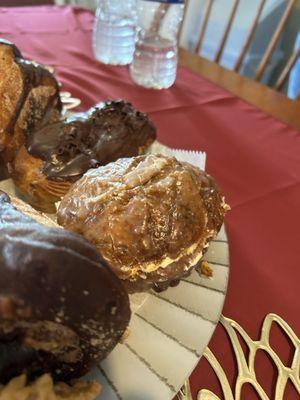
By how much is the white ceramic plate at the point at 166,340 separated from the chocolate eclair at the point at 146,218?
0.04 metres

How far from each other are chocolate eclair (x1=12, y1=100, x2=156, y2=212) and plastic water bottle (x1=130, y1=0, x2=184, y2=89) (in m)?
0.65

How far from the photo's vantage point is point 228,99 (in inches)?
63.2

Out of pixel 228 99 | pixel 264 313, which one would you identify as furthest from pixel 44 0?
pixel 264 313

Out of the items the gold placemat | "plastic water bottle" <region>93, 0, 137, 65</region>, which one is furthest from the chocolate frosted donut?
"plastic water bottle" <region>93, 0, 137, 65</region>

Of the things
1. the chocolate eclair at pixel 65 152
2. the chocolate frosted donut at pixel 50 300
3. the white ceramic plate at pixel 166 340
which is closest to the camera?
the chocolate frosted donut at pixel 50 300

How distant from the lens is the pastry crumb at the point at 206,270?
2.70 feet

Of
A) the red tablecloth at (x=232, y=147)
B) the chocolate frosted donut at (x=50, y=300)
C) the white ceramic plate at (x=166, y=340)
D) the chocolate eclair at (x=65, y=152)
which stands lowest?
the red tablecloth at (x=232, y=147)

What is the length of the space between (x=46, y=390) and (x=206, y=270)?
0.41 metres

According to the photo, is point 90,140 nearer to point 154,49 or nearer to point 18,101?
point 18,101

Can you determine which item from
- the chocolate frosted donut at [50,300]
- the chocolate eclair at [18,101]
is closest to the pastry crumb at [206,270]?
the chocolate frosted donut at [50,300]

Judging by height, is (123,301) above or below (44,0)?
above

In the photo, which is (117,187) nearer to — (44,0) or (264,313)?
(264,313)

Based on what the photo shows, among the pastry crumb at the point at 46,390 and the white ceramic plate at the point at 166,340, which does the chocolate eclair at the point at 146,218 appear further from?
the pastry crumb at the point at 46,390

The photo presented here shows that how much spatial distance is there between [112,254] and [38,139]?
0.37m
